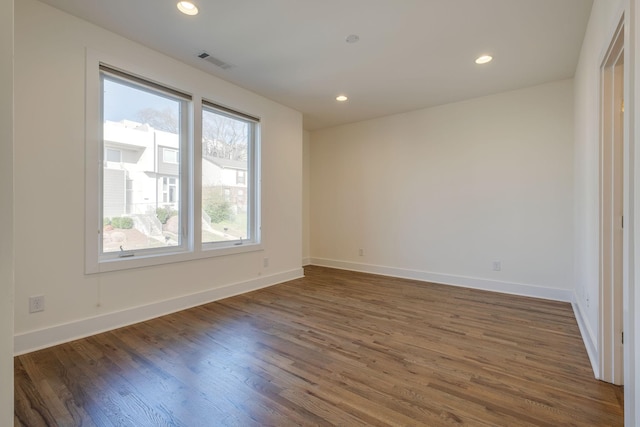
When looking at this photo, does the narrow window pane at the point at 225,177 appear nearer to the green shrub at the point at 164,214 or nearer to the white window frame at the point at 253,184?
the white window frame at the point at 253,184

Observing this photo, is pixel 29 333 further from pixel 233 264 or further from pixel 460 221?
pixel 460 221

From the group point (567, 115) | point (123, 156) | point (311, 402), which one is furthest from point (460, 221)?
point (123, 156)

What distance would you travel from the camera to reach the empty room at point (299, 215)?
1.62 meters

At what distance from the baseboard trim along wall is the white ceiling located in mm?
2582

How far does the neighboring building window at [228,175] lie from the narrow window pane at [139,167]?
1.14 feet

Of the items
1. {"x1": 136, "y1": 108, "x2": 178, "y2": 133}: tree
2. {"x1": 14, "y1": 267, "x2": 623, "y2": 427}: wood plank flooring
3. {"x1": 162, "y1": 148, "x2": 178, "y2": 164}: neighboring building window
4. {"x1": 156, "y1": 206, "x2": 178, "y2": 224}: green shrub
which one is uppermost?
{"x1": 136, "y1": 108, "x2": 178, "y2": 133}: tree

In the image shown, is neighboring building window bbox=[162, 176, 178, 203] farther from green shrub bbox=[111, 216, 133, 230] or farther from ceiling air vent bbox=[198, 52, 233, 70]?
ceiling air vent bbox=[198, 52, 233, 70]

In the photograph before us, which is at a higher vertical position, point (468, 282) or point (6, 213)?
point (6, 213)

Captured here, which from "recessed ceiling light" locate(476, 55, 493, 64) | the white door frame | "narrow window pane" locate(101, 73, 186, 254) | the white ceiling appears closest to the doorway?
the white door frame

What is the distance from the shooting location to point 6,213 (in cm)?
88

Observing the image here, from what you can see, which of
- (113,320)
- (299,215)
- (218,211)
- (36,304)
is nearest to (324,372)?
(113,320)

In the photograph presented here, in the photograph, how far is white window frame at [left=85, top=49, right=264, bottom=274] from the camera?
2.47 meters

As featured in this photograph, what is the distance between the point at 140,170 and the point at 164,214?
1.68 ft

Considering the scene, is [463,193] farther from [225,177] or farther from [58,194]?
[58,194]
